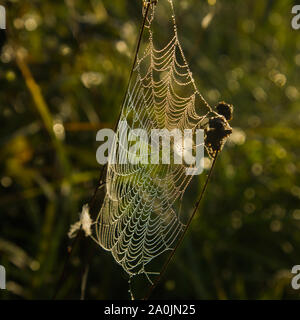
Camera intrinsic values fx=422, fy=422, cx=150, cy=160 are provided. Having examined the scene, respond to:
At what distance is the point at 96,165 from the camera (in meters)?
2.17

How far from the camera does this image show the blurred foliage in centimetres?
191

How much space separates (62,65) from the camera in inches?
91.0

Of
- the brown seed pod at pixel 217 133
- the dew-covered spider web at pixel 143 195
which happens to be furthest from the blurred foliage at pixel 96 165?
the brown seed pod at pixel 217 133

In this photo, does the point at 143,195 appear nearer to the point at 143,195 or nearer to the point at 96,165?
the point at 143,195

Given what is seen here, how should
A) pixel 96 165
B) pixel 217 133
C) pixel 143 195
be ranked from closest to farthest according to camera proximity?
pixel 217 133 → pixel 143 195 → pixel 96 165

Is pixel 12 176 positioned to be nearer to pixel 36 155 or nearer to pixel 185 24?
pixel 36 155

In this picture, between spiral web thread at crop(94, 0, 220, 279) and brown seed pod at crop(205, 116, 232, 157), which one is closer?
brown seed pod at crop(205, 116, 232, 157)

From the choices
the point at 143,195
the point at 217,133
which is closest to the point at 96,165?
the point at 143,195

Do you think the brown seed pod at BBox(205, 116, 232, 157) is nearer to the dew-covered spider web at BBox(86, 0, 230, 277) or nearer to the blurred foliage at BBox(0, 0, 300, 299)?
the dew-covered spider web at BBox(86, 0, 230, 277)

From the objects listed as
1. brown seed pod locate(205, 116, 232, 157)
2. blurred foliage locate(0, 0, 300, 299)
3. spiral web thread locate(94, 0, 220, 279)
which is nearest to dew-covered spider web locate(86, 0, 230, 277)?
spiral web thread locate(94, 0, 220, 279)

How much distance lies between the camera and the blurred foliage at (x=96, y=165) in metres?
1.91

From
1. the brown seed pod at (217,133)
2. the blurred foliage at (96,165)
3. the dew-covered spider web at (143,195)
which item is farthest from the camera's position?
the blurred foliage at (96,165)

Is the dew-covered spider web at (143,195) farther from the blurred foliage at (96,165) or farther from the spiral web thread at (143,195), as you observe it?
the blurred foliage at (96,165)
